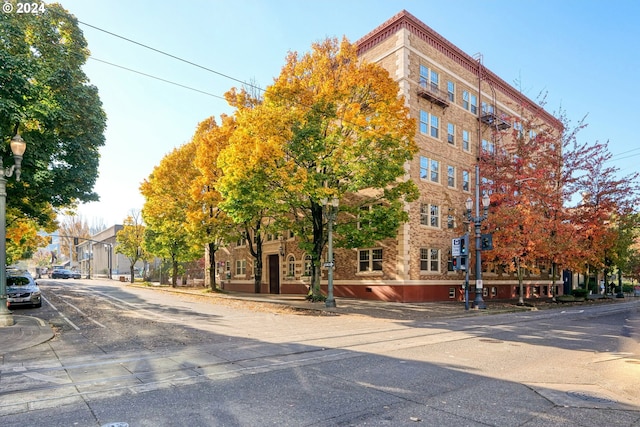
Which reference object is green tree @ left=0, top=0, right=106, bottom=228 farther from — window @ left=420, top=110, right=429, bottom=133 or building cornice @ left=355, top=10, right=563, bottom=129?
→ window @ left=420, top=110, right=429, bottom=133

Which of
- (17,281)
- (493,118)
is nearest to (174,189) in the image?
(17,281)

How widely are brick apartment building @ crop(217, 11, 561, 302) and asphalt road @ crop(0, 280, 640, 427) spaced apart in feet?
39.8

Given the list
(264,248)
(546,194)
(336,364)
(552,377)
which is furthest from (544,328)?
(264,248)

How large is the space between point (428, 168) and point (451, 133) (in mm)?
4180

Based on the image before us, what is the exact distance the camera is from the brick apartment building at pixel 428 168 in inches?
984

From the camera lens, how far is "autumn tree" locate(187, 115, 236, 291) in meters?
27.2

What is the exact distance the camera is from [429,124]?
27078 mm

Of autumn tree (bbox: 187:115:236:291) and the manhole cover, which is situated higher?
autumn tree (bbox: 187:115:236:291)

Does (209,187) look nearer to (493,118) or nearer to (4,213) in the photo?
(4,213)

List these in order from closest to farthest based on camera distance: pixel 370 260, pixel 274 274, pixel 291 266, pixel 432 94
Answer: pixel 370 260
pixel 432 94
pixel 291 266
pixel 274 274

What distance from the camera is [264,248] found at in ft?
119


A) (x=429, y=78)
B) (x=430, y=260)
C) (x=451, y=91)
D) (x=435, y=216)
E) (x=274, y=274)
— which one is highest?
(x=429, y=78)

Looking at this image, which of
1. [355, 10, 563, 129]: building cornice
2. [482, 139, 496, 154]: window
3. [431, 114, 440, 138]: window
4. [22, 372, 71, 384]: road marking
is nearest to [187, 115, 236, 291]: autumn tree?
[355, 10, 563, 129]: building cornice

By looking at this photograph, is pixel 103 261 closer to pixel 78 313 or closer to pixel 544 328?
pixel 78 313
